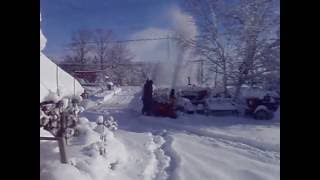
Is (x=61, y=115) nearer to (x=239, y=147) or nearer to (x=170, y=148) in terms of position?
(x=170, y=148)

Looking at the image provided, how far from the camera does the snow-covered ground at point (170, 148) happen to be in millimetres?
1700

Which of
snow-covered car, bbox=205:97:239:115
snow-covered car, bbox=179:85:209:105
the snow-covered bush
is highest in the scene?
snow-covered car, bbox=179:85:209:105

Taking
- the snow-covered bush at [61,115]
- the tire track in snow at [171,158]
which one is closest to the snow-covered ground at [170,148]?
the tire track in snow at [171,158]

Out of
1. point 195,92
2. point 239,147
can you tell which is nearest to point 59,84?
point 195,92

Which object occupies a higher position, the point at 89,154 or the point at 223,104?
the point at 223,104

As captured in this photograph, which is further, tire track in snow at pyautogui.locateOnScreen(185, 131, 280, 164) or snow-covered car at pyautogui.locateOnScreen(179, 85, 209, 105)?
tire track in snow at pyautogui.locateOnScreen(185, 131, 280, 164)

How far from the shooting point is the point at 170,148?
6.92 feet

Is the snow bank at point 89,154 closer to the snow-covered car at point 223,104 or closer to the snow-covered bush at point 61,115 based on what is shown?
the snow-covered bush at point 61,115

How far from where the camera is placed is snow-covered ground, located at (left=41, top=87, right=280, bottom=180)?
66.9 inches

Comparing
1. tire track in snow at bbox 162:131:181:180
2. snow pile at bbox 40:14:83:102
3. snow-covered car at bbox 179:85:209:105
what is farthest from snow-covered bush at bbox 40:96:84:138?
snow-covered car at bbox 179:85:209:105

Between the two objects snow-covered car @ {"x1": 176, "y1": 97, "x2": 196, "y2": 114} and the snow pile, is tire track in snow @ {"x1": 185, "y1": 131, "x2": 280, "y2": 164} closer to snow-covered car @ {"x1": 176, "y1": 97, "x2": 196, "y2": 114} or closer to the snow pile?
snow-covered car @ {"x1": 176, "y1": 97, "x2": 196, "y2": 114}
